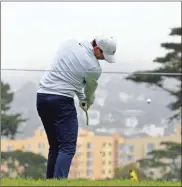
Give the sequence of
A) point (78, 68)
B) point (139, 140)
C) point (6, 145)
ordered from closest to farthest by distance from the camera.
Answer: point (78, 68)
point (139, 140)
point (6, 145)

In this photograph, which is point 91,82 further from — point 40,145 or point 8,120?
point 8,120

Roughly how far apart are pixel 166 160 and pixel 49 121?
13210 millimetres

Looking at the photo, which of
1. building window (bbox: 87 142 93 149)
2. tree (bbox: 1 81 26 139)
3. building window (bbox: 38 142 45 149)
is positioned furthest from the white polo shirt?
tree (bbox: 1 81 26 139)

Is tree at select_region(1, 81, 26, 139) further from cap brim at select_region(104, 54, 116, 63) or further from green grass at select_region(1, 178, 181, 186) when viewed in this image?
green grass at select_region(1, 178, 181, 186)

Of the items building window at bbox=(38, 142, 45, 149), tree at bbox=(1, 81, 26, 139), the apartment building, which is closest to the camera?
the apartment building

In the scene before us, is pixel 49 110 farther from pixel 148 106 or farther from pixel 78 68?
pixel 148 106

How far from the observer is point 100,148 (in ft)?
48.5

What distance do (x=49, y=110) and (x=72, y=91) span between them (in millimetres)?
138

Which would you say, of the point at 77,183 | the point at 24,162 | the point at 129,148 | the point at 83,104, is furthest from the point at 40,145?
the point at 77,183

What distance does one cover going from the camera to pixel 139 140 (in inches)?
614

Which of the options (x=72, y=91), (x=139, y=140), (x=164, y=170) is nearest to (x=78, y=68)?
(x=72, y=91)

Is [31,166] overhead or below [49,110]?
below

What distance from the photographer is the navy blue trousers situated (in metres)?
3.62

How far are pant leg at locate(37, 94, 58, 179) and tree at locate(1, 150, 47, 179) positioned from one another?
36.9ft
